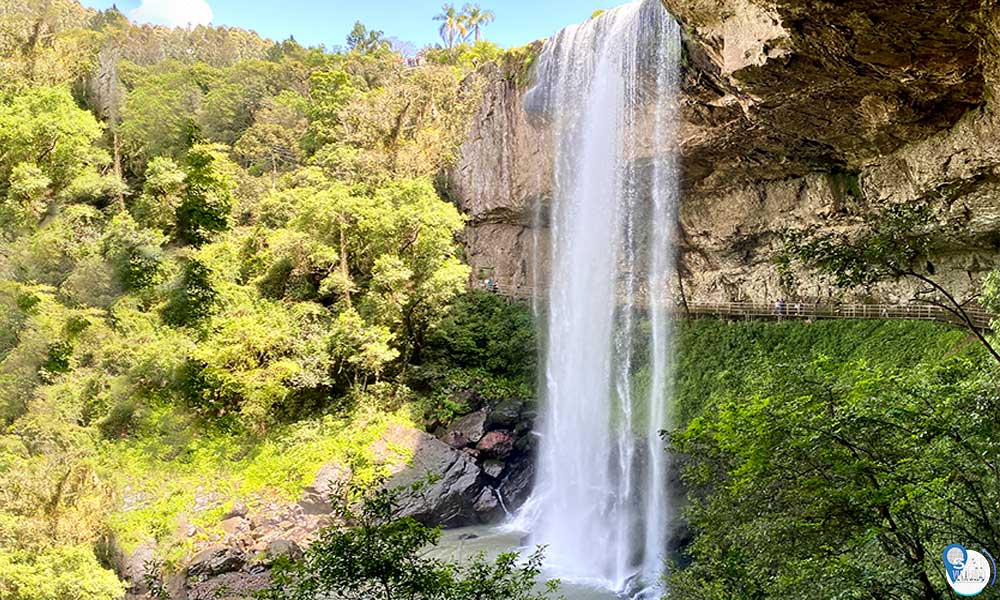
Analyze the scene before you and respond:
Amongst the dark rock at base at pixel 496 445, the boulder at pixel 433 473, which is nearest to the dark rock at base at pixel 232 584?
the boulder at pixel 433 473

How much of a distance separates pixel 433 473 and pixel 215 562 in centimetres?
594

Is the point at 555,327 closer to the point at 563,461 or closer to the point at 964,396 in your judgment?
the point at 563,461

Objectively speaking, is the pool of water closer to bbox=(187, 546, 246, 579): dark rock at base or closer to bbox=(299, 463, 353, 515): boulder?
bbox=(299, 463, 353, 515): boulder

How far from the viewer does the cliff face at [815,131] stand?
32.4 ft

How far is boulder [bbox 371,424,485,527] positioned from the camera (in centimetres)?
1686

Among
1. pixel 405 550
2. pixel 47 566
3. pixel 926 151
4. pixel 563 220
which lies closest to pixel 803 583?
pixel 405 550

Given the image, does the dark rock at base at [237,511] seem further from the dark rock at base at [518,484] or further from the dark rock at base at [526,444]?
the dark rock at base at [526,444]

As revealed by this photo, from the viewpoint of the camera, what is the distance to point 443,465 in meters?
17.9

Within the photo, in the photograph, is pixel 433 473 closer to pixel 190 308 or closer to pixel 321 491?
pixel 321 491

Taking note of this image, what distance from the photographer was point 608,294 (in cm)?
2217

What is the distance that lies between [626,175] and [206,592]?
54.2ft

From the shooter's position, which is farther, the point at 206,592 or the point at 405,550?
the point at 206,592

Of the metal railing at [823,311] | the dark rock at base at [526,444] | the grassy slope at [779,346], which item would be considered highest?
the metal railing at [823,311]
